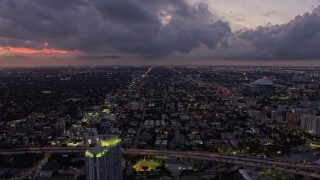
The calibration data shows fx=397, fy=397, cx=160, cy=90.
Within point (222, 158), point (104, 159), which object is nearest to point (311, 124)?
point (222, 158)

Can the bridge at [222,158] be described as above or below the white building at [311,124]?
below

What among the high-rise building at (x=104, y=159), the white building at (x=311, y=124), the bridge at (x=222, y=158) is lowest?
the bridge at (x=222, y=158)

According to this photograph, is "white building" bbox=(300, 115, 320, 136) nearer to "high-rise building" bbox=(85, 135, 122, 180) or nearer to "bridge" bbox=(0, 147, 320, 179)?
"bridge" bbox=(0, 147, 320, 179)

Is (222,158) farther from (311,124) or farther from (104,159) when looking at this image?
(104,159)

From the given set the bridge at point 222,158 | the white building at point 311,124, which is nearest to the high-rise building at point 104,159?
the bridge at point 222,158

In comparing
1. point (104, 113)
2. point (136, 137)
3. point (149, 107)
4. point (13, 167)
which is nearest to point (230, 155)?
point (136, 137)

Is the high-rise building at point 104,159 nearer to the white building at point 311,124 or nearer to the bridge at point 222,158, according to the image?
the bridge at point 222,158
